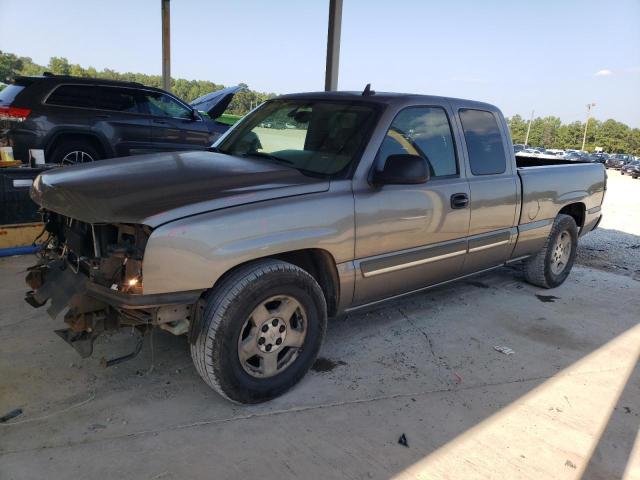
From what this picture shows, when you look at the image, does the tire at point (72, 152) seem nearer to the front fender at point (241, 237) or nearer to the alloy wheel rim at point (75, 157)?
the alloy wheel rim at point (75, 157)

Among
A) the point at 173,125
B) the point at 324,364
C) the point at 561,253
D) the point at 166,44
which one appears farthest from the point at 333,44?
the point at 324,364

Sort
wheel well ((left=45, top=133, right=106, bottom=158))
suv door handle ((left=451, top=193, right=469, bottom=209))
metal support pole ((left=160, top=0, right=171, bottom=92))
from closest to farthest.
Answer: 1. suv door handle ((left=451, top=193, right=469, bottom=209))
2. wheel well ((left=45, top=133, right=106, bottom=158))
3. metal support pole ((left=160, top=0, right=171, bottom=92))

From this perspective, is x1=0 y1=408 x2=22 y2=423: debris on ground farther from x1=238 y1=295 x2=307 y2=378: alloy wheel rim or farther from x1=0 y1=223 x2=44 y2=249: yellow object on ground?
x1=0 y1=223 x2=44 y2=249: yellow object on ground

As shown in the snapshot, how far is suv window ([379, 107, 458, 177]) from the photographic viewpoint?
3449 mm

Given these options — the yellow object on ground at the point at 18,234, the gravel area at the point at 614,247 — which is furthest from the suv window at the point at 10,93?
the gravel area at the point at 614,247

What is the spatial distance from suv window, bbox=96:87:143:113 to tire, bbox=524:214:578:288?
6.34 m

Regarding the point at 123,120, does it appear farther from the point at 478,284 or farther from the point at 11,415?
the point at 11,415

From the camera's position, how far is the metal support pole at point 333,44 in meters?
7.98

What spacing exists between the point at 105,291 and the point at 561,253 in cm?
474

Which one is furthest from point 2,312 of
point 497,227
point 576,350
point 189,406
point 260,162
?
point 576,350

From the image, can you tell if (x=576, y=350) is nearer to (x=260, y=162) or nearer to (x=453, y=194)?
(x=453, y=194)

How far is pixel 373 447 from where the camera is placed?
258 cm

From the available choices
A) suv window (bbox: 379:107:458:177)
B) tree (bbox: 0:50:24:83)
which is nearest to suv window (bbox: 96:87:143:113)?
suv window (bbox: 379:107:458:177)

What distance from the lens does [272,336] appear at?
290 centimetres
